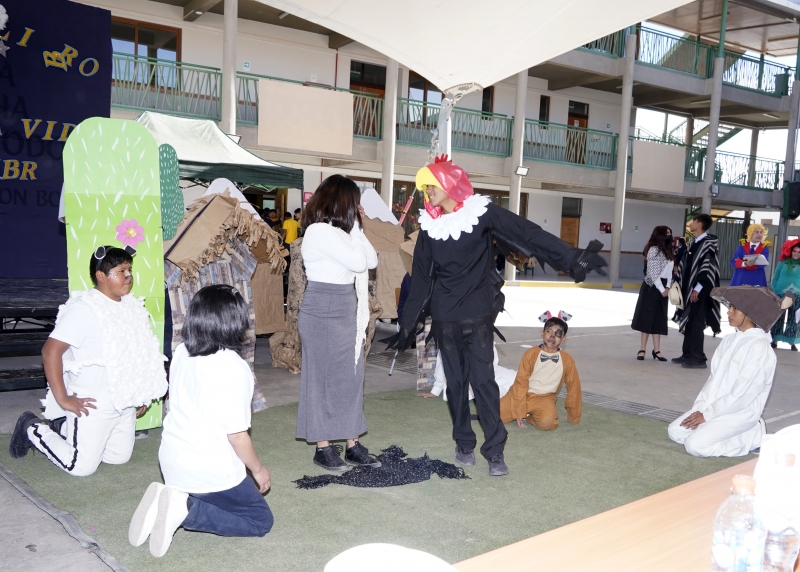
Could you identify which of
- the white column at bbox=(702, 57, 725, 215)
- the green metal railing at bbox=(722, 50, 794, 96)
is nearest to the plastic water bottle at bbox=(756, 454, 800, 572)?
the white column at bbox=(702, 57, 725, 215)

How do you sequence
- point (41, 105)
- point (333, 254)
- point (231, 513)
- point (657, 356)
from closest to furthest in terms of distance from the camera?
point (231, 513), point (333, 254), point (41, 105), point (657, 356)

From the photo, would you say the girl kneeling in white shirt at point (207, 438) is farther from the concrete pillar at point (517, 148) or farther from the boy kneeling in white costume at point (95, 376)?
the concrete pillar at point (517, 148)

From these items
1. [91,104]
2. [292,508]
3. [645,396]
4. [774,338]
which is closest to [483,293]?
[292,508]

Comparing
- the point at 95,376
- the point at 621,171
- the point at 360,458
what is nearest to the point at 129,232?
the point at 95,376

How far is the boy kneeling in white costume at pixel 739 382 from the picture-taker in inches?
174

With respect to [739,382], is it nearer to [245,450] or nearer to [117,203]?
[245,450]

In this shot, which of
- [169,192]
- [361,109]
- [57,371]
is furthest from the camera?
[361,109]

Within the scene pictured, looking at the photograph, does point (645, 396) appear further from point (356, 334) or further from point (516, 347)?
point (356, 334)

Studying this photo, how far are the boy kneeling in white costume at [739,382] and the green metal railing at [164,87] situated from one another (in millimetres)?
11973

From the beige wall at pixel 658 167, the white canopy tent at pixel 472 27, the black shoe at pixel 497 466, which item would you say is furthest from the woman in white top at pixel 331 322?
the beige wall at pixel 658 167

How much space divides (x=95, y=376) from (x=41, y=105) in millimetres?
4458

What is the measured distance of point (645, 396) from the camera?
619cm

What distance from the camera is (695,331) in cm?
769

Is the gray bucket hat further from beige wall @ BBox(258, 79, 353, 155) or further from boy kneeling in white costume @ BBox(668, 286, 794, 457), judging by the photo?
beige wall @ BBox(258, 79, 353, 155)
